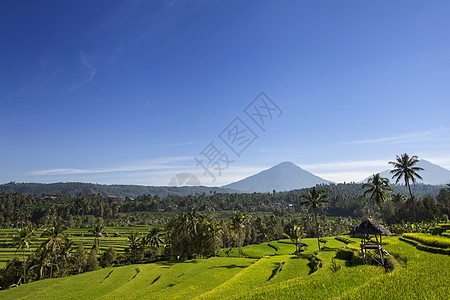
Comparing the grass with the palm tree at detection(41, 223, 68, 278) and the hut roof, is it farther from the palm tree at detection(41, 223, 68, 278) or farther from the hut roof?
the palm tree at detection(41, 223, 68, 278)

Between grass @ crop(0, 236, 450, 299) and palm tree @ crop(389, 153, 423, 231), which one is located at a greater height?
palm tree @ crop(389, 153, 423, 231)

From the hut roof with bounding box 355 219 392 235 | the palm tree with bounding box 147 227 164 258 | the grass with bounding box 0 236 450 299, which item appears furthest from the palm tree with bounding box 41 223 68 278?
the hut roof with bounding box 355 219 392 235

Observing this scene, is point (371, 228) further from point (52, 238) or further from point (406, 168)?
point (52, 238)

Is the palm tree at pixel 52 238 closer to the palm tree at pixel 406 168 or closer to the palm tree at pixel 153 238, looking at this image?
the palm tree at pixel 153 238

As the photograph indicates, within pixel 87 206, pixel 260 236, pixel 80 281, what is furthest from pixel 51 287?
pixel 87 206

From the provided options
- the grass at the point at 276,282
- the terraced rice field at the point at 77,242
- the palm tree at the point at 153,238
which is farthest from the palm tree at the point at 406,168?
the terraced rice field at the point at 77,242

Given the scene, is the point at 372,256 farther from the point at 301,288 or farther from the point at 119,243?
the point at 119,243

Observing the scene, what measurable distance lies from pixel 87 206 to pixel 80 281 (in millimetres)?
169991

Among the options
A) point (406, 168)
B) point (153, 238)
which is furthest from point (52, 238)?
point (406, 168)

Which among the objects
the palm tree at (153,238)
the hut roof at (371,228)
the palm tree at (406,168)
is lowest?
the palm tree at (153,238)

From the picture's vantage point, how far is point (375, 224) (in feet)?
78.2

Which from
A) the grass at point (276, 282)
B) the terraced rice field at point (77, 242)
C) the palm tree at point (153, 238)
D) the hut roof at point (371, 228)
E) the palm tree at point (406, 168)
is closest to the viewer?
the grass at point (276, 282)

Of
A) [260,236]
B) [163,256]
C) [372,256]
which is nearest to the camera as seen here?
[372,256]

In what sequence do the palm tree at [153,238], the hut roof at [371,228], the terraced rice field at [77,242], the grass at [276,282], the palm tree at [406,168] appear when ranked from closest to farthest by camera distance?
the grass at [276,282]
the hut roof at [371,228]
the palm tree at [406,168]
the palm tree at [153,238]
the terraced rice field at [77,242]
